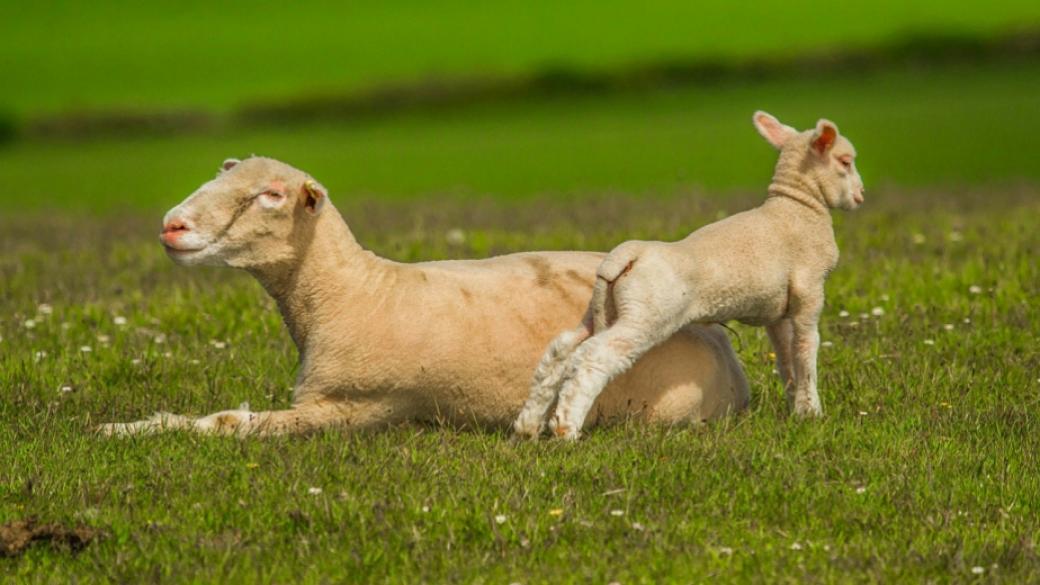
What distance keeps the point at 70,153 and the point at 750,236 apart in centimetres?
1998


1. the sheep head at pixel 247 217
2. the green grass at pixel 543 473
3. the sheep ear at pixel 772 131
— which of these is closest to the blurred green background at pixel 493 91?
the green grass at pixel 543 473

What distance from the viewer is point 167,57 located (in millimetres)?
29250

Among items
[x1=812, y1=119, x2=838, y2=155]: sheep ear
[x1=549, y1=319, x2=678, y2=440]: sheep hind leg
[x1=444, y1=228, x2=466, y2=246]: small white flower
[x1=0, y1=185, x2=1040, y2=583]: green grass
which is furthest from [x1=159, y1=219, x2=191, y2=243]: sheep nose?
[x1=444, y1=228, x2=466, y2=246]: small white flower

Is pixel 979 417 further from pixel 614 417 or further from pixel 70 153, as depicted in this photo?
pixel 70 153

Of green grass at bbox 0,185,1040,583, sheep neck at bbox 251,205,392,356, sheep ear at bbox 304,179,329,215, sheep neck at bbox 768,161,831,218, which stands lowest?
green grass at bbox 0,185,1040,583

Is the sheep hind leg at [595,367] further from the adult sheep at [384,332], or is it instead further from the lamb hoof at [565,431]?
the adult sheep at [384,332]

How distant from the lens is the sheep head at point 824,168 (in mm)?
8281

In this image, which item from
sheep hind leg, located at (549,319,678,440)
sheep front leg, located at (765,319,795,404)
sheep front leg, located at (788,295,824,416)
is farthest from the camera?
sheep front leg, located at (765,319,795,404)

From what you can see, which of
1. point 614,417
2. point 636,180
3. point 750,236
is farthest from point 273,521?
point 636,180

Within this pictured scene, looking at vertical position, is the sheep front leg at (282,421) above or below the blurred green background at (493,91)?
below

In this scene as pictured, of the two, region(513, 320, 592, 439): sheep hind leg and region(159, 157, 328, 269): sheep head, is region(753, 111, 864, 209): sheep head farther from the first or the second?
region(159, 157, 328, 269): sheep head

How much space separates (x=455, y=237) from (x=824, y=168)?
20.7 feet

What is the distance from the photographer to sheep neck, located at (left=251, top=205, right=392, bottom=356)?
7965mm

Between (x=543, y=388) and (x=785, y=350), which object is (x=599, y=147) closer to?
(x=785, y=350)
